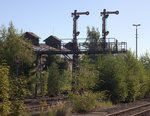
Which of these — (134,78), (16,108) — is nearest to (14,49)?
(134,78)

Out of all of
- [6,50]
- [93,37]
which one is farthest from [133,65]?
[93,37]

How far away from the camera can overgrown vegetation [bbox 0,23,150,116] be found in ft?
42.4

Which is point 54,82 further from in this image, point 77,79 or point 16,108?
point 16,108

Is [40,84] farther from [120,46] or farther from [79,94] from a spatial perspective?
[79,94]

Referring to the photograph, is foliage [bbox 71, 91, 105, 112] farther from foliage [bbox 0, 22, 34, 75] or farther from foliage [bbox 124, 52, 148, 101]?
foliage [bbox 0, 22, 34, 75]

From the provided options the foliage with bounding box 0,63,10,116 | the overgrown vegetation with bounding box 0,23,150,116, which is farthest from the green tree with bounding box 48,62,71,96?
the foliage with bounding box 0,63,10,116

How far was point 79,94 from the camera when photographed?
60.6ft

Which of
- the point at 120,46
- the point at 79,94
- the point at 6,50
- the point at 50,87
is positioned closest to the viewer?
the point at 79,94

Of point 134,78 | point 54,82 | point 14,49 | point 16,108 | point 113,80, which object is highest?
point 14,49

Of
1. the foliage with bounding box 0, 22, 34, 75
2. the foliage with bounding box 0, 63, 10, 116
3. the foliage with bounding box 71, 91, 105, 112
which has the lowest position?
the foliage with bounding box 71, 91, 105, 112

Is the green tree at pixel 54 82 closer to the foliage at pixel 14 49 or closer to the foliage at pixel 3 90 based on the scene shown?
the foliage at pixel 14 49

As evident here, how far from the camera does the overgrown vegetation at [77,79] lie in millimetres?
12914

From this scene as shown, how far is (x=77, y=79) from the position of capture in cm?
1877

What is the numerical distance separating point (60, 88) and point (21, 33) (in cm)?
948
